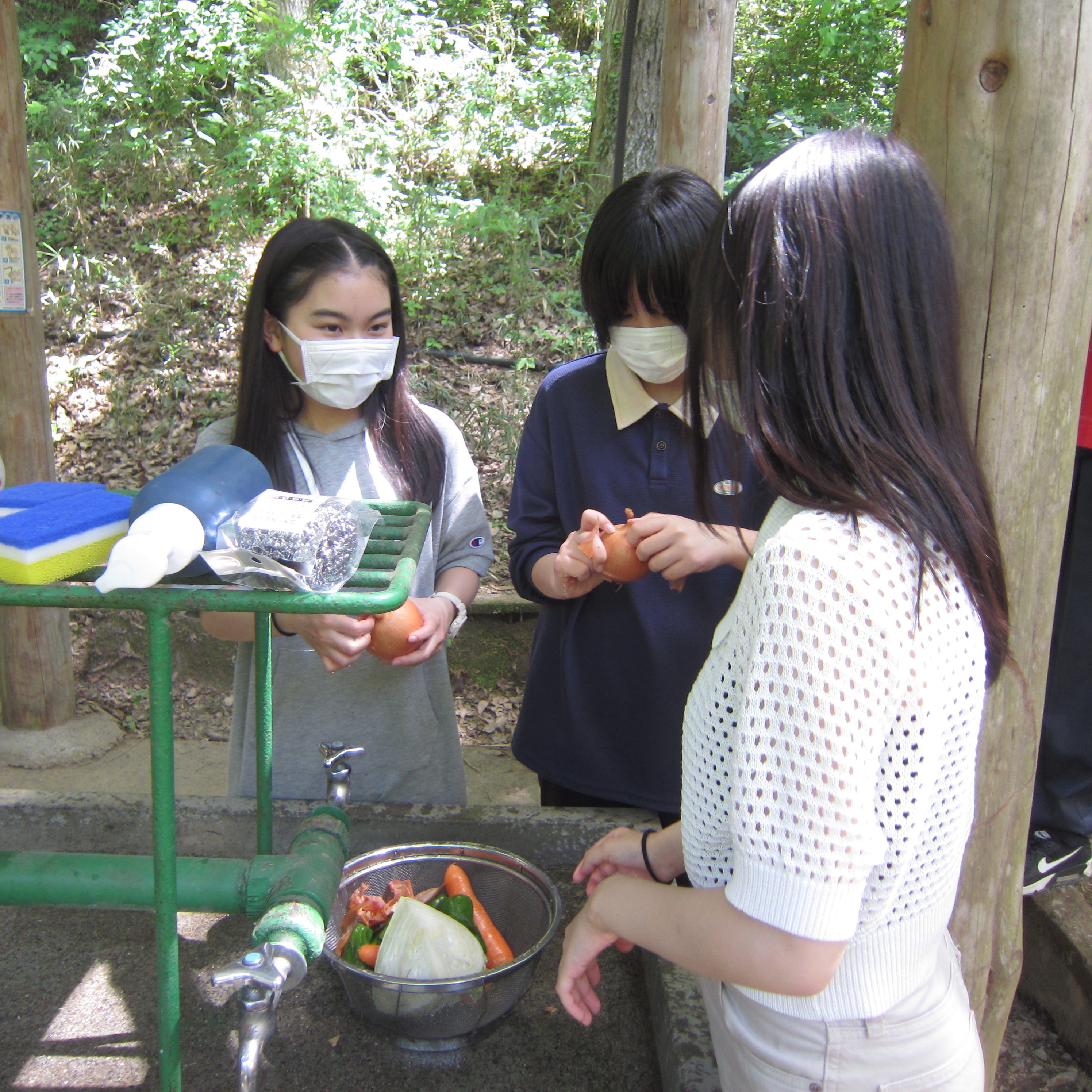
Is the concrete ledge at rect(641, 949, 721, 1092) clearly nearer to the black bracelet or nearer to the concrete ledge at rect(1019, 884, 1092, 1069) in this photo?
the black bracelet

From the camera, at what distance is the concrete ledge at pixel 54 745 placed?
3916 mm

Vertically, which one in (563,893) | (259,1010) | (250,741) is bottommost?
(563,893)

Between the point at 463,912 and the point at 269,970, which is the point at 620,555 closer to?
the point at 463,912

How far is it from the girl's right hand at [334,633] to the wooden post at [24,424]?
8.02 ft

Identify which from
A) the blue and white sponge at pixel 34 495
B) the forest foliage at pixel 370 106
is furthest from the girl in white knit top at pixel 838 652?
the forest foliage at pixel 370 106

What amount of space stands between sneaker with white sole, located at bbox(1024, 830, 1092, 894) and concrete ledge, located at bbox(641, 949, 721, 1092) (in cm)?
103

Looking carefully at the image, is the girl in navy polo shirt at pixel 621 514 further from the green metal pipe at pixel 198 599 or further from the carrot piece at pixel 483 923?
the green metal pipe at pixel 198 599

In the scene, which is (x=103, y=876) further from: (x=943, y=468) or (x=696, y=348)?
(x=943, y=468)

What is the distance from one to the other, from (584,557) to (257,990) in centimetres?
93

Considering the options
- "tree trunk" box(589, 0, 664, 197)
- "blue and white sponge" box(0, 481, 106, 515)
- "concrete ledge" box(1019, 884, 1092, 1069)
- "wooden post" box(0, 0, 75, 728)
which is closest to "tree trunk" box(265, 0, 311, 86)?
"tree trunk" box(589, 0, 664, 197)

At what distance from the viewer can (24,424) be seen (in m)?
3.58

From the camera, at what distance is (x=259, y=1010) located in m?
1.08

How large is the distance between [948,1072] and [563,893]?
0.96 metres

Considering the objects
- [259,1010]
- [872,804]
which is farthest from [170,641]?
[872,804]
